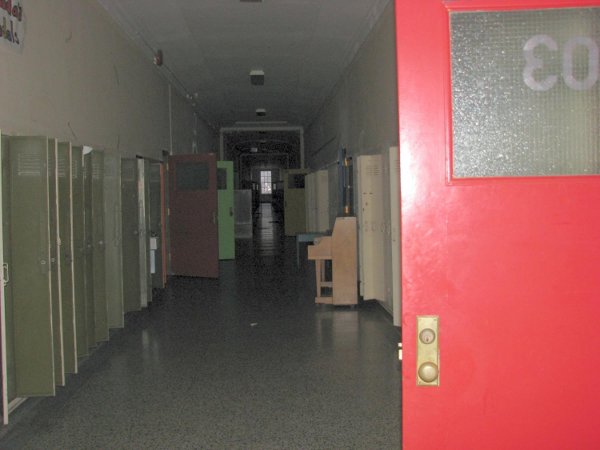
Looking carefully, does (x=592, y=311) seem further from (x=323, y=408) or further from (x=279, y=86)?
(x=279, y=86)

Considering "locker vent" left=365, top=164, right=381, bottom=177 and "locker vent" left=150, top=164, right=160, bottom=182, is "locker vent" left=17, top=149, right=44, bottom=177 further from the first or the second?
"locker vent" left=150, top=164, right=160, bottom=182

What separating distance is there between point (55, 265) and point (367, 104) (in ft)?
17.3

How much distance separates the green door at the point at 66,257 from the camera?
4.47 m

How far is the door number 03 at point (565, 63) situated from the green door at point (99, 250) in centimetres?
469

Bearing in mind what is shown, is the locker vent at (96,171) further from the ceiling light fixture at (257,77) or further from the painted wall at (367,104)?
the ceiling light fixture at (257,77)

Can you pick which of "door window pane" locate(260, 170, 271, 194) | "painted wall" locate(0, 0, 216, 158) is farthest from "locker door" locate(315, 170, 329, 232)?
"door window pane" locate(260, 170, 271, 194)

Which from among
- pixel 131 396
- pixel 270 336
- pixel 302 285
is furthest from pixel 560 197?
pixel 302 285

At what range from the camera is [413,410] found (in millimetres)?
1322

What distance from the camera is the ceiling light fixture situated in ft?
35.8

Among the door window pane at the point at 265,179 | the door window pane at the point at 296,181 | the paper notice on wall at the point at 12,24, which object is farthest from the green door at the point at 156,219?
the door window pane at the point at 265,179

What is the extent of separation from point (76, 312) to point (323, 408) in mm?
2235

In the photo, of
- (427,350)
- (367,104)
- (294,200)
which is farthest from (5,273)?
(294,200)

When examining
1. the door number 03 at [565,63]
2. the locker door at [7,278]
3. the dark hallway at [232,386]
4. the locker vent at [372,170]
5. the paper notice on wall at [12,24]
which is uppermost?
the paper notice on wall at [12,24]

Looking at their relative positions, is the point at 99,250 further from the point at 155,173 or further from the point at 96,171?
the point at 155,173
